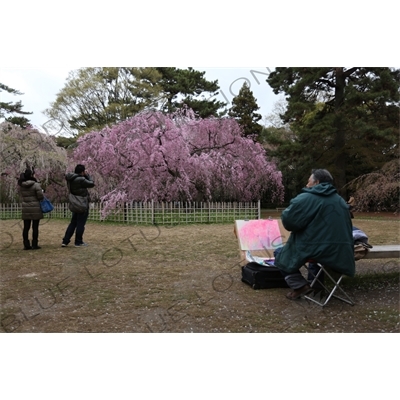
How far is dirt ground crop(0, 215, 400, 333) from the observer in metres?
2.71

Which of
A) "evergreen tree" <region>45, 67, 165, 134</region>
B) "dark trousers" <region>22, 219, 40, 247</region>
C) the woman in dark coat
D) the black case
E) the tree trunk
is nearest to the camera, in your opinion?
the black case

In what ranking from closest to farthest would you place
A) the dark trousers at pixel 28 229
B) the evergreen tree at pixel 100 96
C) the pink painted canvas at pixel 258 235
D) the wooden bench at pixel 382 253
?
the wooden bench at pixel 382 253, the pink painted canvas at pixel 258 235, the dark trousers at pixel 28 229, the evergreen tree at pixel 100 96

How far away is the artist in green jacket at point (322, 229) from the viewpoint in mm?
2803

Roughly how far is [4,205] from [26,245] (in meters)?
10.8

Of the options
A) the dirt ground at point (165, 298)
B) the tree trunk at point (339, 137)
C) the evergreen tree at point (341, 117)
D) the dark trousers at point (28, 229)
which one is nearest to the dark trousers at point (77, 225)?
the dark trousers at point (28, 229)

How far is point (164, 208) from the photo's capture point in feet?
36.8

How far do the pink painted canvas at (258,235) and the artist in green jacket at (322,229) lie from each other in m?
1.26

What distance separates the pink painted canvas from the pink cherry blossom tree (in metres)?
7.60

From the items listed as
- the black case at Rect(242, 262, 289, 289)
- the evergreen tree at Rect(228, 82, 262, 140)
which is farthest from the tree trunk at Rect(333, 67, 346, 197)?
the black case at Rect(242, 262, 289, 289)

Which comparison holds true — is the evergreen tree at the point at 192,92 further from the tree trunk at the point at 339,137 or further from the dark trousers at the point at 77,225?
the dark trousers at the point at 77,225

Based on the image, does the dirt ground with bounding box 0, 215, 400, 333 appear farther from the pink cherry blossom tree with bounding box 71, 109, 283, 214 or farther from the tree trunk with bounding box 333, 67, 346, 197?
the tree trunk with bounding box 333, 67, 346, 197

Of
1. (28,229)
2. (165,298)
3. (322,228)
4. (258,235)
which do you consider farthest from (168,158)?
(322,228)

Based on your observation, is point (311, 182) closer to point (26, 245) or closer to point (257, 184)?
point (26, 245)

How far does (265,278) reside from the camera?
11.9 feet
